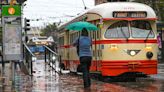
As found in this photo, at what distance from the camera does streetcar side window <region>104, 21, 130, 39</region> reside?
20.2 meters

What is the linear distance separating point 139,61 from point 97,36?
6.44 feet

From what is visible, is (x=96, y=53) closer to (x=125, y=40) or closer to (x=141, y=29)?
(x=125, y=40)

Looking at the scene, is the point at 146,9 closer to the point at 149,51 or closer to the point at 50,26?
the point at 149,51

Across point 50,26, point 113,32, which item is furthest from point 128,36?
point 50,26

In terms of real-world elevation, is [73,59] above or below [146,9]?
below

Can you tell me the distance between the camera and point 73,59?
85.1 ft

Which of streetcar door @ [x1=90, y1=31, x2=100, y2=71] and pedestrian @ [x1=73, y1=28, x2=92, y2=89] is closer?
pedestrian @ [x1=73, y1=28, x2=92, y2=89]

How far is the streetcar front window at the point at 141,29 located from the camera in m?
20.3

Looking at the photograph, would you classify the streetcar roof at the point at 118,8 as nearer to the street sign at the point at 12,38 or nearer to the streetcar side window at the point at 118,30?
the streetcar side window at the point at 118,30

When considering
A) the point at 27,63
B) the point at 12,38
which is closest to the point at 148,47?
the point at 12,38

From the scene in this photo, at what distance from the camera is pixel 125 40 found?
20031 mm

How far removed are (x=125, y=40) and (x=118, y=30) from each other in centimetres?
52

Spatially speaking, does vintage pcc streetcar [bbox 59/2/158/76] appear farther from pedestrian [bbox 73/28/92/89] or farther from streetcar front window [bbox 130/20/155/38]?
pedestrian [bbox 73/28/92/89]

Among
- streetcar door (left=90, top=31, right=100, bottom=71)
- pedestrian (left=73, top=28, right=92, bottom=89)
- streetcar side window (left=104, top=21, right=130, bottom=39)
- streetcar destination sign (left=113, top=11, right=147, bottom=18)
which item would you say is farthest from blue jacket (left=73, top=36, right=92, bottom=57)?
streetcar door (left=90, top=31, right=100, bottom=71)
